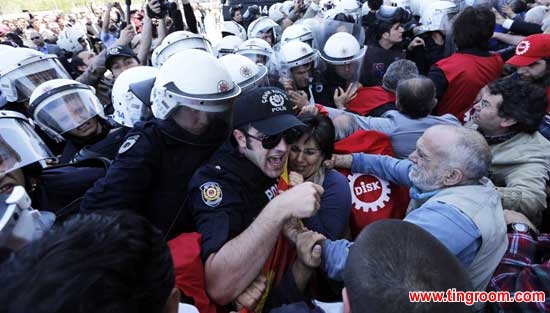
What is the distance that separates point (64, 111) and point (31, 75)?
3.97ft

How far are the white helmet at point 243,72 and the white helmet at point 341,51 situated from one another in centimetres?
113

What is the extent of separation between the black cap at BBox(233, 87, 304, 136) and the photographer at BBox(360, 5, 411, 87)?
2.78 meters

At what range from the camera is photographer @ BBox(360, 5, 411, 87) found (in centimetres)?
454

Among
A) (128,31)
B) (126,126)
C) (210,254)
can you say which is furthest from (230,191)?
(128,31)

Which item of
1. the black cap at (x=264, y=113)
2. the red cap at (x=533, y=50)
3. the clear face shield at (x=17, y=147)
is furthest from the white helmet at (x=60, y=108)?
the red cap at (x=533, y=50)

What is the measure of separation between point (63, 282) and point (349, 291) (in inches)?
29.2

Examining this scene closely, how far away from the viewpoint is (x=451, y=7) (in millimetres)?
5551

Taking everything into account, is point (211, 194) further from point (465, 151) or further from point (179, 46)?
point (179, 46)

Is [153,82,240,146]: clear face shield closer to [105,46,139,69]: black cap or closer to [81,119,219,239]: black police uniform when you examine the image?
[81,119,219,239]: black police uniform

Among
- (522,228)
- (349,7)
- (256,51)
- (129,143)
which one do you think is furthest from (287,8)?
(522,228)

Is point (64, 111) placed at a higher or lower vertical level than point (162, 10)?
lower

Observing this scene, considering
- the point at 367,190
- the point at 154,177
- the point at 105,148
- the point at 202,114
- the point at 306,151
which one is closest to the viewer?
the point at 154,177

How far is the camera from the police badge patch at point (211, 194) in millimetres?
1662

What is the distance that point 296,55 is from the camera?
3861mm
